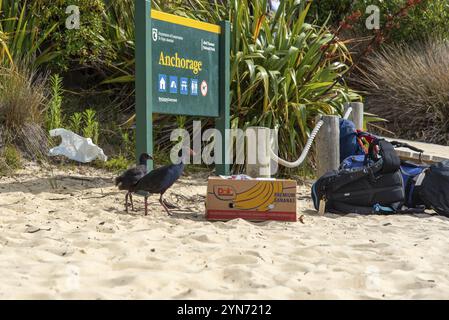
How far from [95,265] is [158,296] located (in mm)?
643

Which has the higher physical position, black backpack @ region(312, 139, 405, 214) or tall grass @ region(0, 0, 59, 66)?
tall grass @ region(0, 0, 59, 66)

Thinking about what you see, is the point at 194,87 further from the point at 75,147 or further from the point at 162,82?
the point at 75,147

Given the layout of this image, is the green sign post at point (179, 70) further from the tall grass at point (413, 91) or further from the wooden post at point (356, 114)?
the tall grass at point (413, 91)

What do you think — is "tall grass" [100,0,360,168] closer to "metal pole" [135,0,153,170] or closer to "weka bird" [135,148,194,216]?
"metal pole" [135,0,153,170]

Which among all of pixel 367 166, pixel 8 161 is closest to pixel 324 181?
pixel 367 166

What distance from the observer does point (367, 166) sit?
604 centimetres

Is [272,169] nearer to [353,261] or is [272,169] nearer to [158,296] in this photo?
[353,261]

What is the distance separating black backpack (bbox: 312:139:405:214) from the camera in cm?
597

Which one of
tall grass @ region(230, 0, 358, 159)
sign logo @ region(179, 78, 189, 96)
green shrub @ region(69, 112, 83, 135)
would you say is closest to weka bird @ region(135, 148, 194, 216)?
sign logo @ region(179, 78, 189, 96)

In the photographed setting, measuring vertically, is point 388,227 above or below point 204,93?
below

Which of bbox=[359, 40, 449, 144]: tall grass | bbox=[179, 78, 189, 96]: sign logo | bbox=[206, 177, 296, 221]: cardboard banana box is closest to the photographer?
bbox=[206, 177, 296, 221]: cardboard banana box

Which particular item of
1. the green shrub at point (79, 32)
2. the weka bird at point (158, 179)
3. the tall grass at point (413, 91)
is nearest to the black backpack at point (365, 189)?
the weka bird at point (158, 179)

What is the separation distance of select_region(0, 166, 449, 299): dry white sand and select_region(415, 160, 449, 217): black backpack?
136 mm

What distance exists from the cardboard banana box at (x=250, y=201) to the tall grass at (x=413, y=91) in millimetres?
6063
